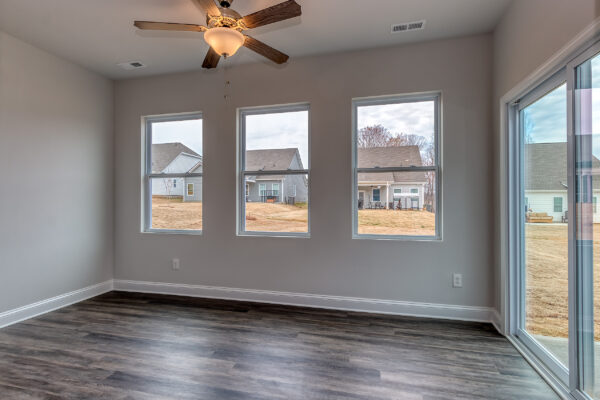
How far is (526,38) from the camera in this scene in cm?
232

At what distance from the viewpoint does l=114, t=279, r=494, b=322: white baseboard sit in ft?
10.3

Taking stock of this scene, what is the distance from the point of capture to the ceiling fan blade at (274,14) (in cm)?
188

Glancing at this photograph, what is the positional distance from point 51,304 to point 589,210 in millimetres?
4902

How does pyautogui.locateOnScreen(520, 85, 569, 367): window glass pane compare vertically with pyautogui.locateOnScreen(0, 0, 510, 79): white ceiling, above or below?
below

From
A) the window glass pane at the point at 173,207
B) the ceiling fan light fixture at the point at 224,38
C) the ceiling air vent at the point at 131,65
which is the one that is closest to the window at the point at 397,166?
the ceiling fan light fixture at the point at 224,38

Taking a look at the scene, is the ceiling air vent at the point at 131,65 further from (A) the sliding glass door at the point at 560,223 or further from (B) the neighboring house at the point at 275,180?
(A) the sliding glass door at the point at 560,223

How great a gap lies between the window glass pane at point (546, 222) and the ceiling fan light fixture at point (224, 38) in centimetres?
222

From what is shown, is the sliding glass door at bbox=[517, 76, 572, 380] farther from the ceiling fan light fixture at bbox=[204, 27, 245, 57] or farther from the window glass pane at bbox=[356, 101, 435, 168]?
the ceiling fan light fixture at bbox=[204, 27, 245, 57]

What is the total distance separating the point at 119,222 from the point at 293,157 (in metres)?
2.61

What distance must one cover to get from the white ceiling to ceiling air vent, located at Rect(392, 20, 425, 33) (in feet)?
0.20

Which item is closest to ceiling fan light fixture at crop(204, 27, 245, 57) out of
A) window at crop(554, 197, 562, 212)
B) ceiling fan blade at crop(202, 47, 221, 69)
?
ceiling fan blade at crop(202, 47, 221, 69)

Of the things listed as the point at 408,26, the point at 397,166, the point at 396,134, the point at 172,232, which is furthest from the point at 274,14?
the point at 172,232

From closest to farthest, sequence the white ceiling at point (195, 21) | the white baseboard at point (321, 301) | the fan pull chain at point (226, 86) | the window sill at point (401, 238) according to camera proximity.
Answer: the white ceiling at point (195, 21) < the white baseboard at point (321, 301) < the window sill at point (401, 238) < the fan pull chain at point (226, 86)

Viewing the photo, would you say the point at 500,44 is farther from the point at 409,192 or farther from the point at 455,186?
the point at 409,192
